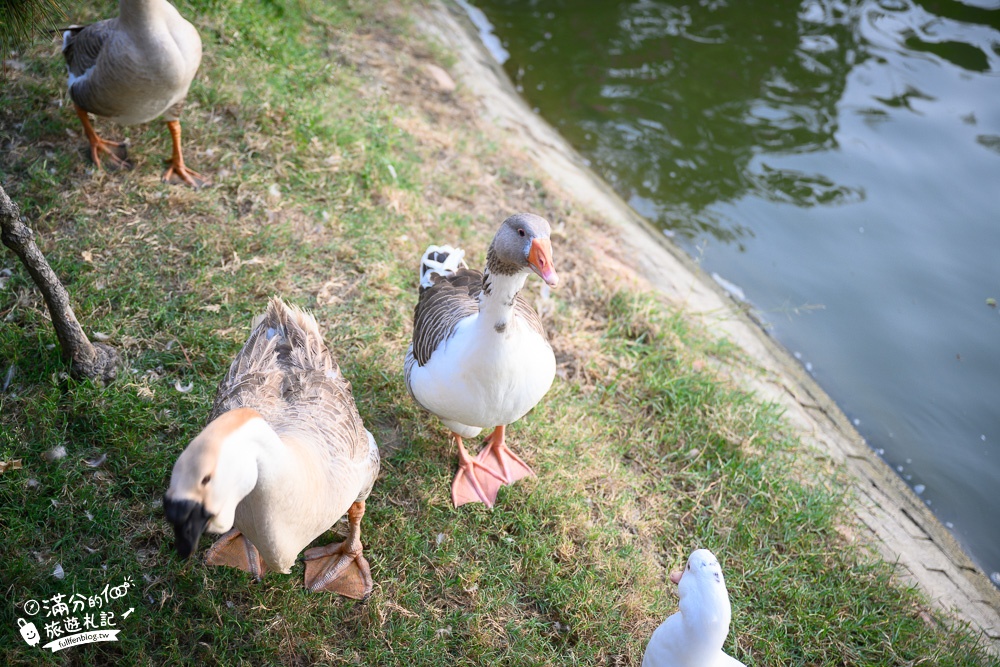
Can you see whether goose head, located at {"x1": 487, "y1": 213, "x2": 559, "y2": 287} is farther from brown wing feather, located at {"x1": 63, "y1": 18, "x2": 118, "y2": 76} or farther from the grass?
brown wing feather, located at {"x1": 63, "y1": 18, "x2": 118, "y2": 76}

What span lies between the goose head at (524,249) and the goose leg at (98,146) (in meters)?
3.12

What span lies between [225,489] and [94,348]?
6.56ft

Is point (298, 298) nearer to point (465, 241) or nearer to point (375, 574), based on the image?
point (465, 241)

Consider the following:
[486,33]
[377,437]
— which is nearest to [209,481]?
[377,437]

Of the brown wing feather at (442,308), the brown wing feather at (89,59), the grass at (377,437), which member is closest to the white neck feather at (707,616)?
the grass at (377,437)

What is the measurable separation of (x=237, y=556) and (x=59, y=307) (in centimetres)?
144

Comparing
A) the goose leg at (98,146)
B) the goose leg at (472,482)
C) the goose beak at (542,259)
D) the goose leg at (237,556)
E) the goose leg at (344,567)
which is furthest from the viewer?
the goose leg at (98,146)

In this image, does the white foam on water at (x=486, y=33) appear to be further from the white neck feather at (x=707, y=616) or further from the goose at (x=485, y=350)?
the white neck feather at (x=707, y=616)

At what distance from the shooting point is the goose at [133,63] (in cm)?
404

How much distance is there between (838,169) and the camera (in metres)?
7.05

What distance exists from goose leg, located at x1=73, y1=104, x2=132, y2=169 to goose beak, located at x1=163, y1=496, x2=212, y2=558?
348 cm

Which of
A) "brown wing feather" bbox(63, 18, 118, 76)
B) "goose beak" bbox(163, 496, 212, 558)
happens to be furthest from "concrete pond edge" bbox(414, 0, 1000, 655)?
"goose beak" bbox(163, 496, 212, 558)

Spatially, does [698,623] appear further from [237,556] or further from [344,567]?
[237,556]

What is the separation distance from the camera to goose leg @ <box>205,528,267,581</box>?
9.85 feet
